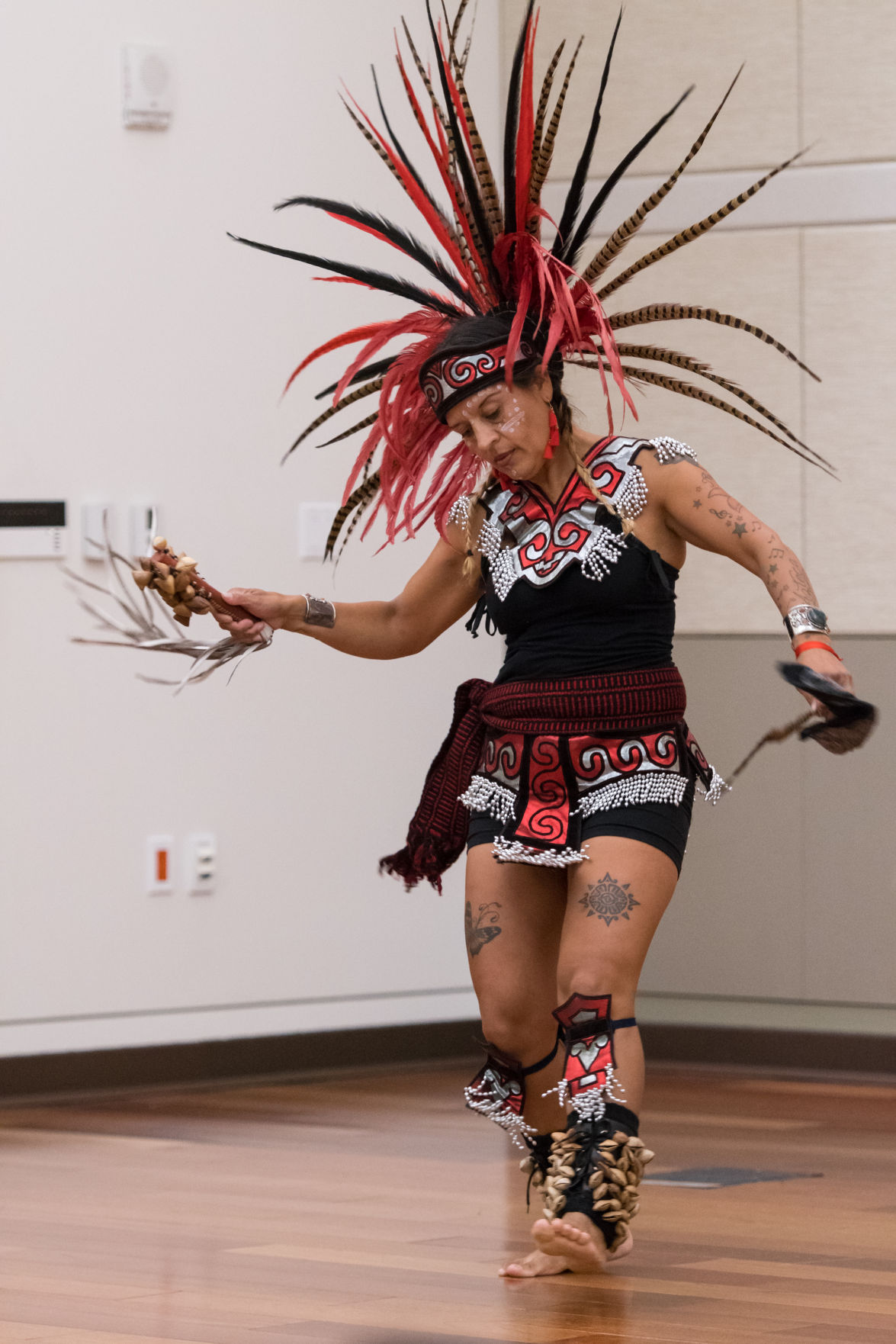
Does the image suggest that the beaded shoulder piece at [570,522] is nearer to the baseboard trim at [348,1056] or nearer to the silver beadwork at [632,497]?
the silver beadwork at [632,497]

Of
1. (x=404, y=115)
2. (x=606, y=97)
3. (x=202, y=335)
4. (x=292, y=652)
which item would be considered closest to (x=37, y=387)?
(x=202, y=335)

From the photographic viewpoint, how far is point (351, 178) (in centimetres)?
602

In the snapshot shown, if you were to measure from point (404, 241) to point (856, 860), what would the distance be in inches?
111

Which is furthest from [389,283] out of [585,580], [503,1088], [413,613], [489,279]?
[503,1088]

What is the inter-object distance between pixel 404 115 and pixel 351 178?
0.90 ft

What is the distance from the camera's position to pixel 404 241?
370 centimetres

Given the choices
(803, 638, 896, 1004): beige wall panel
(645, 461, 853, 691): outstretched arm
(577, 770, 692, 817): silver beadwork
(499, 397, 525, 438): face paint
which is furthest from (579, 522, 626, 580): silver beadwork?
(803, 638, 896, 1004): beige wall panel

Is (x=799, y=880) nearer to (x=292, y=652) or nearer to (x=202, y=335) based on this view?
(x=292, y=652)

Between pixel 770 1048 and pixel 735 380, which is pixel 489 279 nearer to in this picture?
pixel 735 380

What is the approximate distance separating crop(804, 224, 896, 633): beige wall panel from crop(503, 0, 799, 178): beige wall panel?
1.23 feet

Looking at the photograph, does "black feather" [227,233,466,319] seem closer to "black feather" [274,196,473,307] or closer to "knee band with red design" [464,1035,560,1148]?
"black feather" [274,196,473,307]

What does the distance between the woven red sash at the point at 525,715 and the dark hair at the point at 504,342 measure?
1.40 ft

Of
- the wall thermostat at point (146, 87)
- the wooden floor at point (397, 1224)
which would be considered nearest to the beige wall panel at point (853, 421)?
the wooden floor at point (397, 1224)

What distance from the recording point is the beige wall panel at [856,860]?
5867mm
